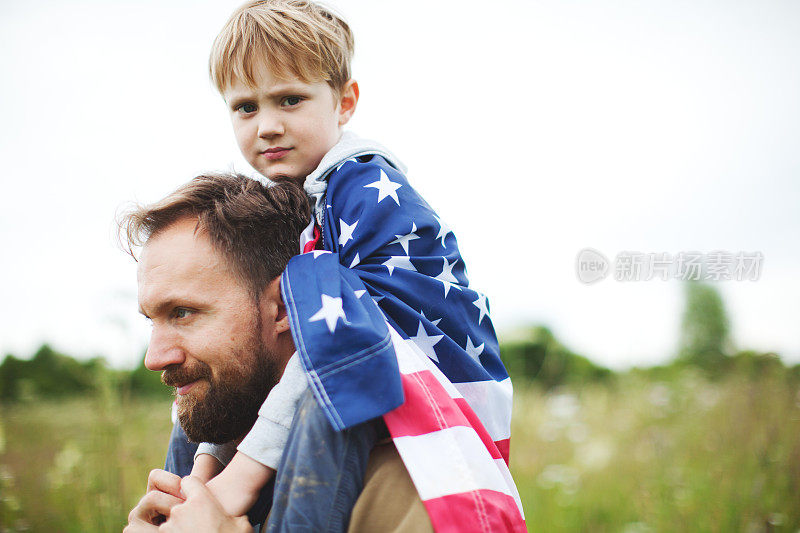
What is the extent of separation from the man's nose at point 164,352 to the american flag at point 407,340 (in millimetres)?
455

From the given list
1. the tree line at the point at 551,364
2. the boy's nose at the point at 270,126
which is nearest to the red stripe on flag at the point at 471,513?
the boy's nose at the point at 270,126

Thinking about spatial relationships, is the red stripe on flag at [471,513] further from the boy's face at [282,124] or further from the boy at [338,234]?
the boy's face at [282,124]

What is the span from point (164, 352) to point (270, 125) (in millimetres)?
943

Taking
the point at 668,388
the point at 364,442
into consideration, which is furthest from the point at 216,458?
the point at 668,388

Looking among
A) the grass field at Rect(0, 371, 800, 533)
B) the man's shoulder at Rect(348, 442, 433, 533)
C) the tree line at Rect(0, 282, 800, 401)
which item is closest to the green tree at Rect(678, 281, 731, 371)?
the tree line at Rect(0, 282, 800, 401)

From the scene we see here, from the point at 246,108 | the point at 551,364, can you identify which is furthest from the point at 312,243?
the point at 551,364

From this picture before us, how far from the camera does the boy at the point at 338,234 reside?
163 cm

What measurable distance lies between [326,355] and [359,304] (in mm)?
167

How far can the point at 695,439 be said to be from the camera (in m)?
4.43

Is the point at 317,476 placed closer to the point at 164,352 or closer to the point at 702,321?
the point at 164,352

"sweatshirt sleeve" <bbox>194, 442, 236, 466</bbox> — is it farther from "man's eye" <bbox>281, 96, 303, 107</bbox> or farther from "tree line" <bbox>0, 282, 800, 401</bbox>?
"man's eye" <bbox>281, 96, 303, 107</bbox>

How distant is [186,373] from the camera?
1934 millimetres

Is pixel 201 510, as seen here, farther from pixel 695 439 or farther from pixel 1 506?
pixel 695 439

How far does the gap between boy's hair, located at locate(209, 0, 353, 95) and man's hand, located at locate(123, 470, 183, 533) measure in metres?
1.49
